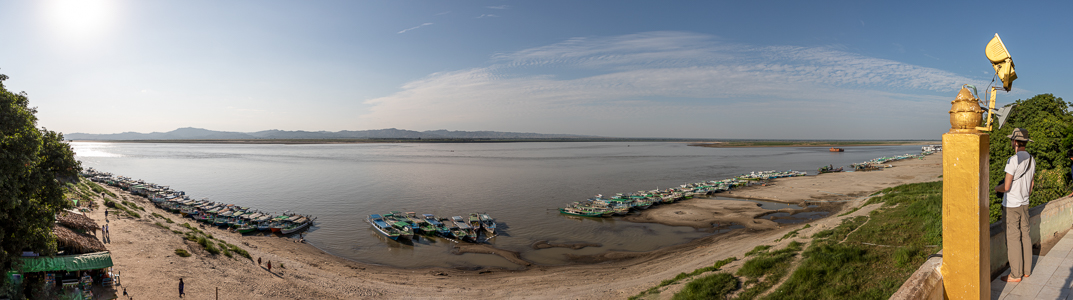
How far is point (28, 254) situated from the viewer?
47.5 ft

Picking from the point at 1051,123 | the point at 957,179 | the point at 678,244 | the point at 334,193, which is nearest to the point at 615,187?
the point at 678,244

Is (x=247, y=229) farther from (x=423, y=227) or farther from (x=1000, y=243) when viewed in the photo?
(x=1000, y=243)

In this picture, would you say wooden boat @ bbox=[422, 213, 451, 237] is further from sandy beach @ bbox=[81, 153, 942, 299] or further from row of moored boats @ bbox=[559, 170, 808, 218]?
row of moored boats @ bbox=[559, 170, 808, 218]

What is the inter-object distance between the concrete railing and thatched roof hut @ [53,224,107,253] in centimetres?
2472

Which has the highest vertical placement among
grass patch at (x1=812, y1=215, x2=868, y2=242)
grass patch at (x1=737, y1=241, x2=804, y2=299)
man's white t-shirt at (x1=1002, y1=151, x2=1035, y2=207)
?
man's white t-shirt at (x1=1002, y1=151, x2=1035, y2=207)

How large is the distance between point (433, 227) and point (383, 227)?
4168mm

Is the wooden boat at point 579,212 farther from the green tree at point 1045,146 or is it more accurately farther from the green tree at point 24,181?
the green tree at point 24,181

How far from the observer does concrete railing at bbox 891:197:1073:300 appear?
366cm

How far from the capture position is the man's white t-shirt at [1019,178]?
5320 millimetres

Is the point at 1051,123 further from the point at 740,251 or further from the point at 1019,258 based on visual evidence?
the point at 1019,258

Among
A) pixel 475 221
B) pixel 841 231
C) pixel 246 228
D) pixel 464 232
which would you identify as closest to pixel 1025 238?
pixel 841 231

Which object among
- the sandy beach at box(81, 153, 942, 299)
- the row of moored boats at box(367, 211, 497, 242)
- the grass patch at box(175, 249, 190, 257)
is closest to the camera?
the sandy beach at box(81, 153, 942, 299)

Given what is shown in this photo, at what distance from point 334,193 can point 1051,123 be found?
56359 millimetres

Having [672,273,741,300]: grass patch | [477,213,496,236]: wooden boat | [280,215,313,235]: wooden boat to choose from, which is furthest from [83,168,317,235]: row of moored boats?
[672,273,741,300]: grass patch
